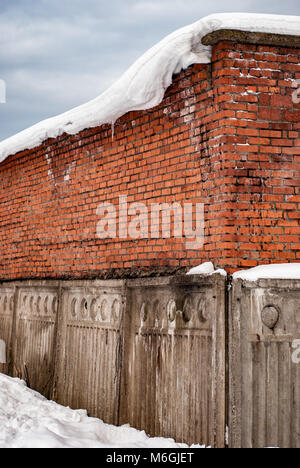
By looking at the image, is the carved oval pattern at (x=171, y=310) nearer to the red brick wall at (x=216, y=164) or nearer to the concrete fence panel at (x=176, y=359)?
the concrete fence panel at (x=176, y=359)

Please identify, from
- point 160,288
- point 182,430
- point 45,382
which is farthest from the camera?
point 45,382

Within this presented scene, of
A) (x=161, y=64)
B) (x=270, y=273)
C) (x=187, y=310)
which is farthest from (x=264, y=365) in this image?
(x=161, y=64)

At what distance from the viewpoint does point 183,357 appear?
4352 mm

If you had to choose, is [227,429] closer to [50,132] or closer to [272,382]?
[272,382]

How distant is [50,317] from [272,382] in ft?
10.6

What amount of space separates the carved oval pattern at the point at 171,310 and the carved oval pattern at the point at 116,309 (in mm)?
763

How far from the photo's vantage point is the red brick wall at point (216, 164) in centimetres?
421

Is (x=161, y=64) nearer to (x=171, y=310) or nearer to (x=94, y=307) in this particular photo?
(x=171, y=310)

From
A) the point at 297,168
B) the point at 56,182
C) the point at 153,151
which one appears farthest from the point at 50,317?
the point at 297,168

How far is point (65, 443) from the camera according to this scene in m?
4.05

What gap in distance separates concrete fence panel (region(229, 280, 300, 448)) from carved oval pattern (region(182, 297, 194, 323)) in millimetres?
471

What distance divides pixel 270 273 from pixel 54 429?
7.59 ft

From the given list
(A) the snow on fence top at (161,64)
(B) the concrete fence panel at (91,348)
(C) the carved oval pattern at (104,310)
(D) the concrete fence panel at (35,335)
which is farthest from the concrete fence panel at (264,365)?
(D) the concrete fence panel at (35,335)

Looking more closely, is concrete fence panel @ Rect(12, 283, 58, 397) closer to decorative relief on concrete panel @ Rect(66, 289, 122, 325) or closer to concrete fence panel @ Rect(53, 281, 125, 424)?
concrete fence panel @ Rect(53, 281, 125, 424)
